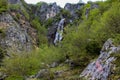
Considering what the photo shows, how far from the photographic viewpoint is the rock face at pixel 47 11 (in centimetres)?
15250

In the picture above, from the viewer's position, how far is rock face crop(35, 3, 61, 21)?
500 feet

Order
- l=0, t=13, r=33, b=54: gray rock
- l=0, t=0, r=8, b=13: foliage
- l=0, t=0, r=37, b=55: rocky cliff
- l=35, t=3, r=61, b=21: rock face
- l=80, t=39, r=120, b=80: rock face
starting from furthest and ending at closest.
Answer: l=35, t=3, r=61, b=21: rock face, l=0, t=0, r=8, b=13: foliage, l=0, t=13, r=33, b=54: gray rock, l=0, t=0, r=37, b=55: rocky cliff, l=80, t=39, r=120, b=80: rock face

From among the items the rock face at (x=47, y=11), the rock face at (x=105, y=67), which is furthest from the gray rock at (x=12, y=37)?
the rock face at (x=105, y=67)

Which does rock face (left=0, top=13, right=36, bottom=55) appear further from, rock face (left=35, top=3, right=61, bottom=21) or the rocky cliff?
rock face (left=35, top=3, right=61, bottom=21)

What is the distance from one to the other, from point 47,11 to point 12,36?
2528 inches

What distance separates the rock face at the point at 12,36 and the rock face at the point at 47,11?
51.8m

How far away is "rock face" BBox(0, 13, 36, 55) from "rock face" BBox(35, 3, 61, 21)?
2038 inches

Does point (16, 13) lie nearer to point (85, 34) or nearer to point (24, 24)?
point (24, 24)

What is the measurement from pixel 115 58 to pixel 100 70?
2438 mm

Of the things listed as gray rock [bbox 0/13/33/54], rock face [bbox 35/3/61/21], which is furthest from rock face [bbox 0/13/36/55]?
rock face [bbox 35/3/61/21]

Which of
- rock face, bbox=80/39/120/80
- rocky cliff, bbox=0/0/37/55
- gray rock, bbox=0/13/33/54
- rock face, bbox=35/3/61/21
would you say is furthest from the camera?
rock face, bbox=35/3/61/21

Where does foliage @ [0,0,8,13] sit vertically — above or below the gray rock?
above

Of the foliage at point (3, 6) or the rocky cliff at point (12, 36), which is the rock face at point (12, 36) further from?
the foliage at point (3, 6)

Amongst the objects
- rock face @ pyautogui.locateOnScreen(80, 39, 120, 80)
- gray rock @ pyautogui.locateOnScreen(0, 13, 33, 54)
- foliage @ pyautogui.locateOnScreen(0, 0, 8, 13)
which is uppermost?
foliage @ pyautogui.locateOnScreen(0, 0, 8, 13)
